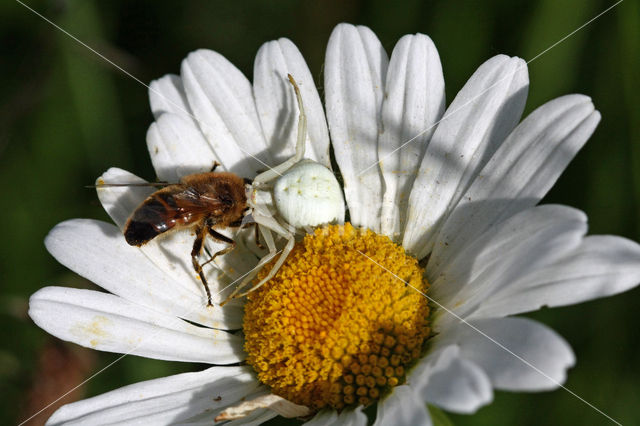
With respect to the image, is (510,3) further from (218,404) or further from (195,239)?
(218,404)

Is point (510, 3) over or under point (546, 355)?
over

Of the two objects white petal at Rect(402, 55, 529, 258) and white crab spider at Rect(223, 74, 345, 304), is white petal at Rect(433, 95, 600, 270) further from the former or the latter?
white crab spider at Rect(223, 74, 345, 304)

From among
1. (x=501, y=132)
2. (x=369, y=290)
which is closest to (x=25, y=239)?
(x=369, y=290)

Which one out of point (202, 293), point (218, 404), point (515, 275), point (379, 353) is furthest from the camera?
point (202, 293)

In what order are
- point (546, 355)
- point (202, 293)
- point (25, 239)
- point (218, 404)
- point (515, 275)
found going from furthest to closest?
point (25, 239) → point (202, 293) → point (218, 404) → point (515, 275) → point (546, 355)

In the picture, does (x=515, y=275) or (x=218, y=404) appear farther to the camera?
(x=218, y=404)

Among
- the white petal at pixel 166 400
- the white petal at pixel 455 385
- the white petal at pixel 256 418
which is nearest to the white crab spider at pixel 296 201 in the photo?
the white petal at pixel 166 400

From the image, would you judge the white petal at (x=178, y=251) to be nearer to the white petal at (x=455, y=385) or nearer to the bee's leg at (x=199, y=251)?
the bee's leg at (x=199, y=251)
